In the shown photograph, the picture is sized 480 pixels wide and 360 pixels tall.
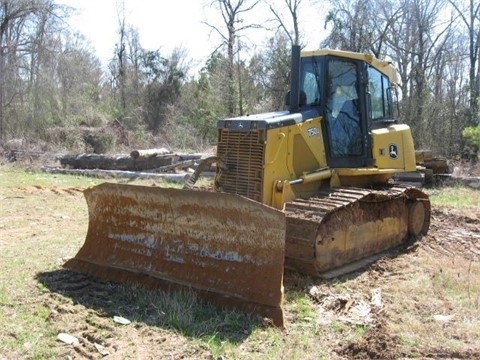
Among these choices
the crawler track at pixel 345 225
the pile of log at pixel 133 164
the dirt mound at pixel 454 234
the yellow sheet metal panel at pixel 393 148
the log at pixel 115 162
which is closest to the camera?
the crawler track at pixel 345 225

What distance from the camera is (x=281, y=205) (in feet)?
20.1

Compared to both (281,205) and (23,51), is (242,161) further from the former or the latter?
(23,51)

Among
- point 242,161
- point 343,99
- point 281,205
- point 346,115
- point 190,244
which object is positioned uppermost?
point 343,99

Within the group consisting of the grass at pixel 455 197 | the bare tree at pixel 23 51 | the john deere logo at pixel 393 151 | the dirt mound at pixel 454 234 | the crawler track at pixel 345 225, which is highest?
the bare tree at pixel 23 51

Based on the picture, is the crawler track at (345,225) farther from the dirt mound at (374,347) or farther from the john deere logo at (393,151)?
the dirt mound at (374,347)

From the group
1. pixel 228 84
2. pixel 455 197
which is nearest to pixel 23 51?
pixel 228 84

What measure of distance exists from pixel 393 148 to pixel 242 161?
2.49m

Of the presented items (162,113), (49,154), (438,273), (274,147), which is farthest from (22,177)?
(162,113)

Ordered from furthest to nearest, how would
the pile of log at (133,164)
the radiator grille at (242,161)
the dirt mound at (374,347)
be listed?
the pile of log at (133,164) < the radiator grille at (242,161) < the dirt mound at (374,347)

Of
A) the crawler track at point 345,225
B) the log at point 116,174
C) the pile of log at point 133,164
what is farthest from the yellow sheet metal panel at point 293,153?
the pile of log at point 133,164

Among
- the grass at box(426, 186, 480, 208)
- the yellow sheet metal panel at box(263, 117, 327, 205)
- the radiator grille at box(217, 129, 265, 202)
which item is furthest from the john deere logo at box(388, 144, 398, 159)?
the grass at box(426, 186, 480, 208)

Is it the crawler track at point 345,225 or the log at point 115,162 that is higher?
the log at point 115,162

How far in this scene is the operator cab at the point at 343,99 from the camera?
6.75m

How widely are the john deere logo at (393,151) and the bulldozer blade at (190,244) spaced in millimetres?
3308
